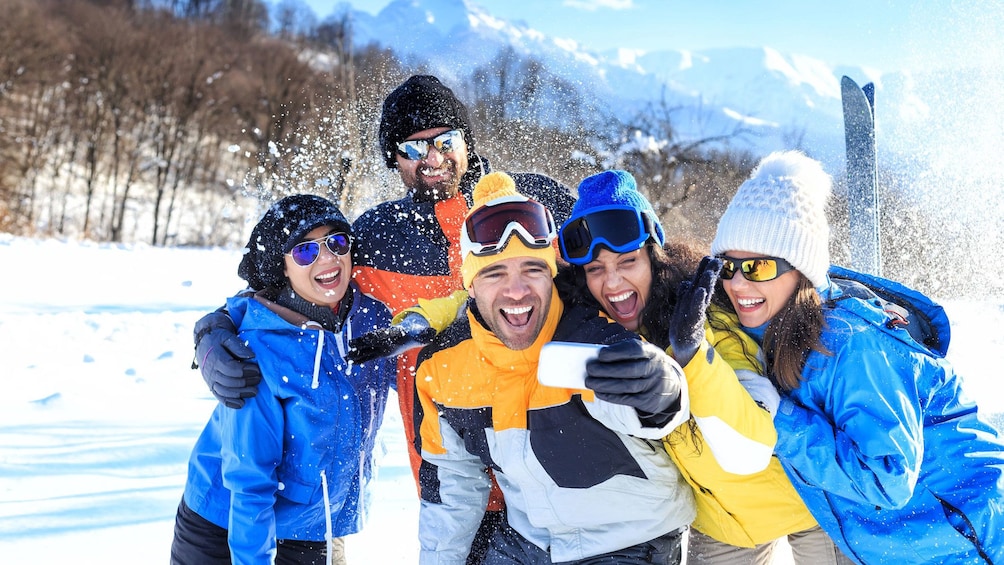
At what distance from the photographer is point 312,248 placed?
2793mm

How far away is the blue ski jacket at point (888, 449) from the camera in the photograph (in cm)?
197

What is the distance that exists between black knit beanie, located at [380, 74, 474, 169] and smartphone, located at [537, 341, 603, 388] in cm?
181

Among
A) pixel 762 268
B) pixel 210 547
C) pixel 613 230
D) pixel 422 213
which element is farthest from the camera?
pixel 422 213

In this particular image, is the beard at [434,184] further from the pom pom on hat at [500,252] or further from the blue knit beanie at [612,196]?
the blue knit beanie at [612,196]

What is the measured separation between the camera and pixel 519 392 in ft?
7.86

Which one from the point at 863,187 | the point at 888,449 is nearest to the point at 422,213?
the point at 888,449

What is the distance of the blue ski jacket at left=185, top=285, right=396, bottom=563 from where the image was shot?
2.54 metres

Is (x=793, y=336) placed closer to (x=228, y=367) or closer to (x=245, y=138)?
(x=228, y=367)

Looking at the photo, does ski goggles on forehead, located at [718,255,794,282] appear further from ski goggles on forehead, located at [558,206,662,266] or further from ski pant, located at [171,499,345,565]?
ski pant, located at [171,499,345,565]

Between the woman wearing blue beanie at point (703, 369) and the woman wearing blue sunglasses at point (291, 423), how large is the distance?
954 millimetres

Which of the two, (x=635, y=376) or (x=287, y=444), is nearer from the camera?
(x=635, y=376)

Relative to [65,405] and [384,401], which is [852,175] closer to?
[384,401]

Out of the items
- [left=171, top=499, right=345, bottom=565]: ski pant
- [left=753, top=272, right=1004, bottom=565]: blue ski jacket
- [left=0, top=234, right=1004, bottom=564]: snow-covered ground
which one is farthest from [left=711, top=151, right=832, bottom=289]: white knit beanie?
[left=0, top=234, right=1004, bottom=564]: snow-covered ground

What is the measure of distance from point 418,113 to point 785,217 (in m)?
1.87
